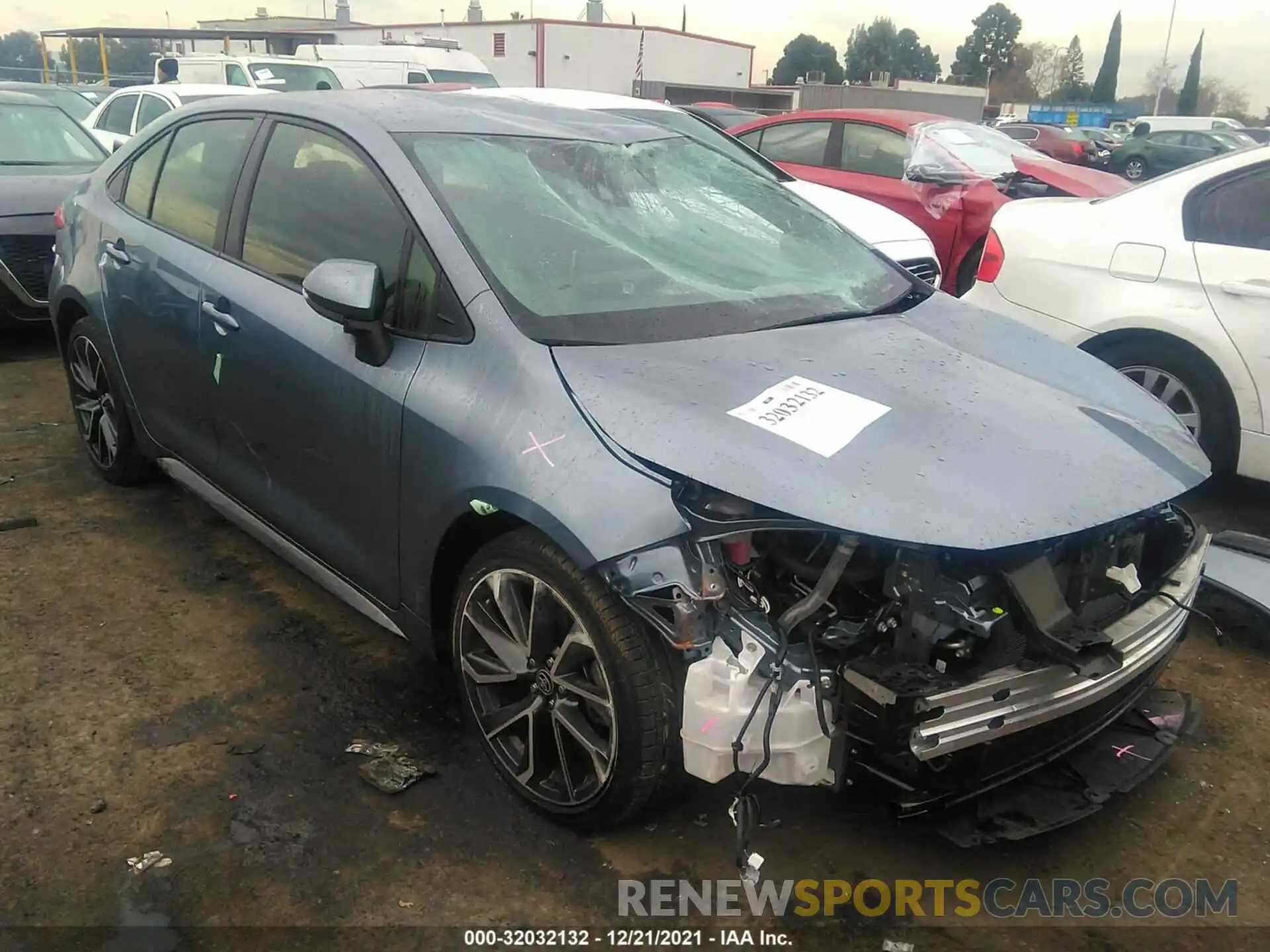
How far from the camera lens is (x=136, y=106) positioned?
33.6 ft

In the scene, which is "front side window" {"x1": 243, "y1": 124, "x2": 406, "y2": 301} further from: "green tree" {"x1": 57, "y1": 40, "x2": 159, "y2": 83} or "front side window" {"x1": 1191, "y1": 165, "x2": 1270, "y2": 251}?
"green tree" {"x1": 57, "y1": 40, "x2": 159, "y2": 83}

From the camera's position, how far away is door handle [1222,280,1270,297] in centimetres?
408

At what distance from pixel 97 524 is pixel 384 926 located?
2690 mm

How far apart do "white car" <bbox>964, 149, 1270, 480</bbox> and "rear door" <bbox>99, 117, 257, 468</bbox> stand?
3436 mm

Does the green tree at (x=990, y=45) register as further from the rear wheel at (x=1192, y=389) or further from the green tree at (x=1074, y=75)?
the rear wheel at (x=1192, y=389)

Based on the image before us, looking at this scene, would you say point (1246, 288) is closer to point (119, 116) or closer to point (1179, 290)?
point (1179, 290)

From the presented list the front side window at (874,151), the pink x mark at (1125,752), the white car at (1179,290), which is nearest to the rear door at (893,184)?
the front side window at (874,151)

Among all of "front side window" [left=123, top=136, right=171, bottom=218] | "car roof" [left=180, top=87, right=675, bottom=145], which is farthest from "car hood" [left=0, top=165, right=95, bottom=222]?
"car roof" [left=180, top=87, right=675, bottom=145]

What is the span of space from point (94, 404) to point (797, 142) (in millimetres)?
6029

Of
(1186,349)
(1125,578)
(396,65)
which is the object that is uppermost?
(396,65)

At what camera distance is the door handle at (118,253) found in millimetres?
3869

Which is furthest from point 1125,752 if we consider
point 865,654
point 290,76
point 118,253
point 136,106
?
point 290,76

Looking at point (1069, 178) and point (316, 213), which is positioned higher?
point (316, 213)

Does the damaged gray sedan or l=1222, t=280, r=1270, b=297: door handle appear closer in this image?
the damaged gray sedan
